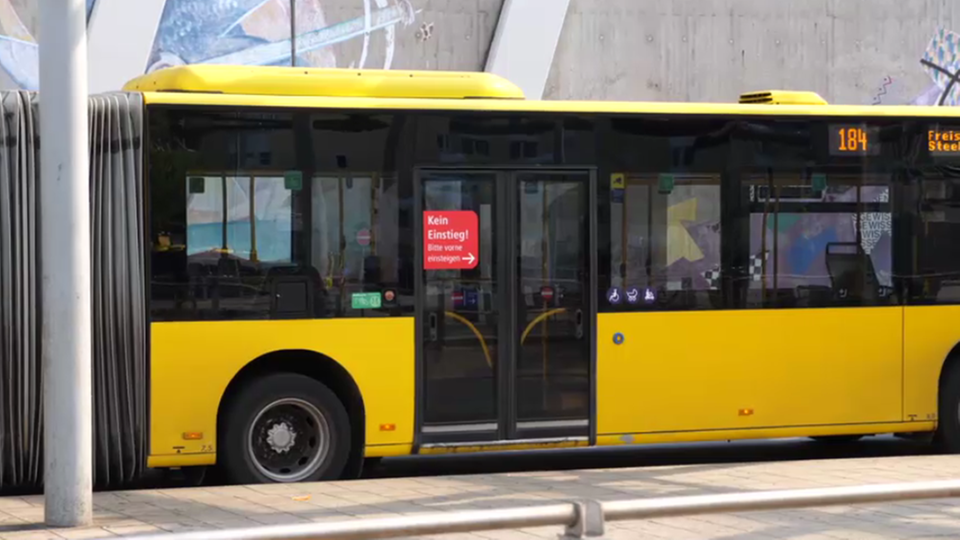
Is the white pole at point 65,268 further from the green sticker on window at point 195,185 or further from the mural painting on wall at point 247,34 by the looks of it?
the mural painting on wall at point 247,34

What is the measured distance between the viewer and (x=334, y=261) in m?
10.3

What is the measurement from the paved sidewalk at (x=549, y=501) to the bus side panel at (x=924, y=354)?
2.40ft

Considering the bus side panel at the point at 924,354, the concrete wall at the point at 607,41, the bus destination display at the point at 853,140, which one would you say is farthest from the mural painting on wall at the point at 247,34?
the bus side panel at the point at 924,354

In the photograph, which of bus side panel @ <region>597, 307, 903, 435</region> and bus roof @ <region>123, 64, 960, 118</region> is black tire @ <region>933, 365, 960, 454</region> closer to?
bus side panel @ <region>597, 307, 903, 435</region>

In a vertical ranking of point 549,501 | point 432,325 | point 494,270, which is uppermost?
point 494,270

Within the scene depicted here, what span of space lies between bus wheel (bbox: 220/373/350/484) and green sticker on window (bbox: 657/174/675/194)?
2886 millimetres

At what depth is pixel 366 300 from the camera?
10352 millimetres

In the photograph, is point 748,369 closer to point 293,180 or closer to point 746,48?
point 293,180

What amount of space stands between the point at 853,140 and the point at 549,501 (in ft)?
14.5

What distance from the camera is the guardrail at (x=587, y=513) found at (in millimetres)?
5016

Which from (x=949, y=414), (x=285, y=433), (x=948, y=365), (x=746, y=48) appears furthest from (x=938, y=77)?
(x=285, y=433)

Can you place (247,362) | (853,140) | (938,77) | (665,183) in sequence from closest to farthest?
(247,362) < (665,183) < (853,140) < (938,77)

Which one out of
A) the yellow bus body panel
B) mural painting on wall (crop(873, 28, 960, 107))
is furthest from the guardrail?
mural painting on wall (crop(873, 28, 960, 107))

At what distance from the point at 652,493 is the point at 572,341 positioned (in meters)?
1.62
